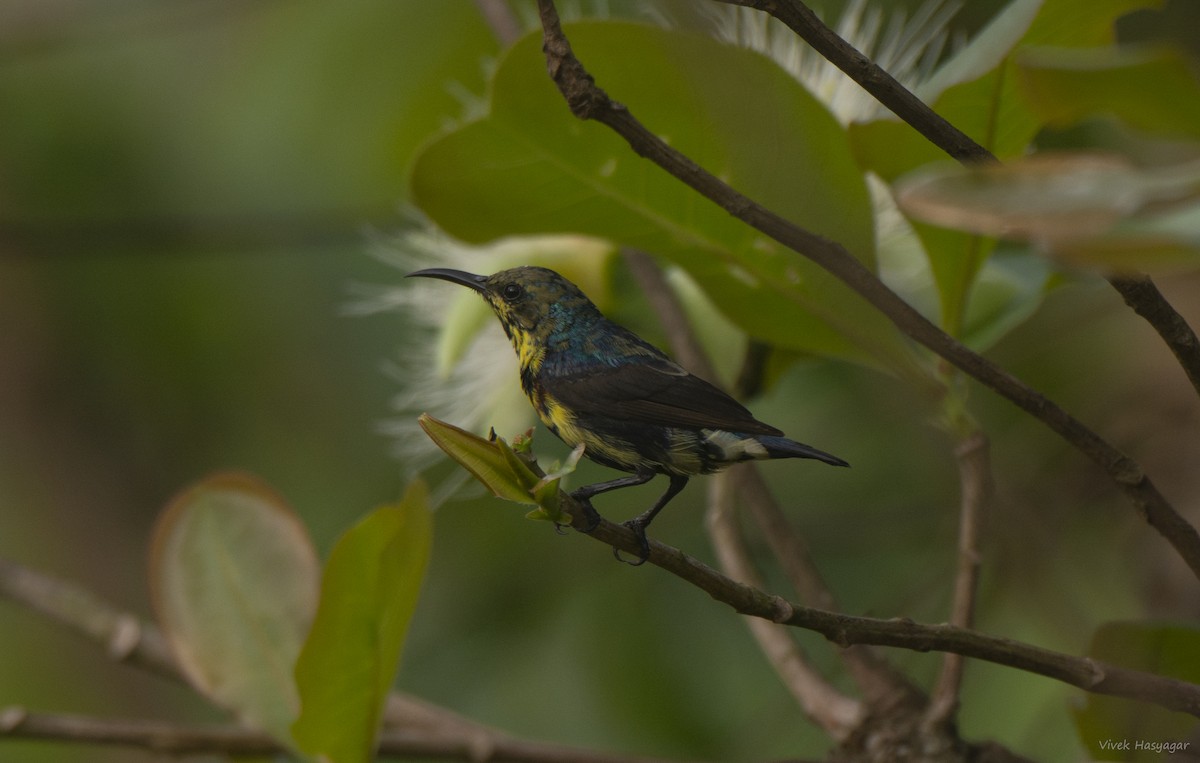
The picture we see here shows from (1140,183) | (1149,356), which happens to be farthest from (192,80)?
(1140,183)

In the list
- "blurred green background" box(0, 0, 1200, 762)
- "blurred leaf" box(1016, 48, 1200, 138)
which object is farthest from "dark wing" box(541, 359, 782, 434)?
"blurred green background" box(0, 0, 1200, 762)

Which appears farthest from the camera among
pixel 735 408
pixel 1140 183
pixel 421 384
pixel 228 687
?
pixel 421 384

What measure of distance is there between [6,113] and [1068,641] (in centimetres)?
264

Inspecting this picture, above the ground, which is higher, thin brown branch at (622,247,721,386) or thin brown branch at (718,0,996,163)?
thin brown branch at (718,0,996,163)

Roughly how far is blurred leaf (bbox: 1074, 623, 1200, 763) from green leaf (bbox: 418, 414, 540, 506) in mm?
500

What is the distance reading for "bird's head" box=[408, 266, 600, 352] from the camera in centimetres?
95

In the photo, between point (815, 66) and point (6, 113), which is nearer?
point (815, 66)

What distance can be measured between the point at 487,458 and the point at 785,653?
1.75 feet

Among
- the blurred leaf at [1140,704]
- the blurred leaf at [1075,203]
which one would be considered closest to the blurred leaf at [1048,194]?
the blurred leaf at [1075,203]

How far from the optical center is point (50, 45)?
2.31m

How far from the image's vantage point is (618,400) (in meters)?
0.86

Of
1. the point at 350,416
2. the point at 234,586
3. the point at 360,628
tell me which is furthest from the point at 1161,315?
the point at 350,416

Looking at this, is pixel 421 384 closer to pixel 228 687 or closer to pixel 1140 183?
pixel 228 687

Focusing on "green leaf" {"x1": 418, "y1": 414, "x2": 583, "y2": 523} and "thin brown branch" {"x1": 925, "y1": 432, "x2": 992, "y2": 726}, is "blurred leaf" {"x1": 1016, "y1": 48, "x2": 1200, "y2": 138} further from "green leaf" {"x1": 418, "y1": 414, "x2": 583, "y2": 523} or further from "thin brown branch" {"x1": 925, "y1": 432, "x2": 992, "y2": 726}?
"thin brown branch" {"x1": 925, "y1": 432, "x2": 992, "y2": 726}
